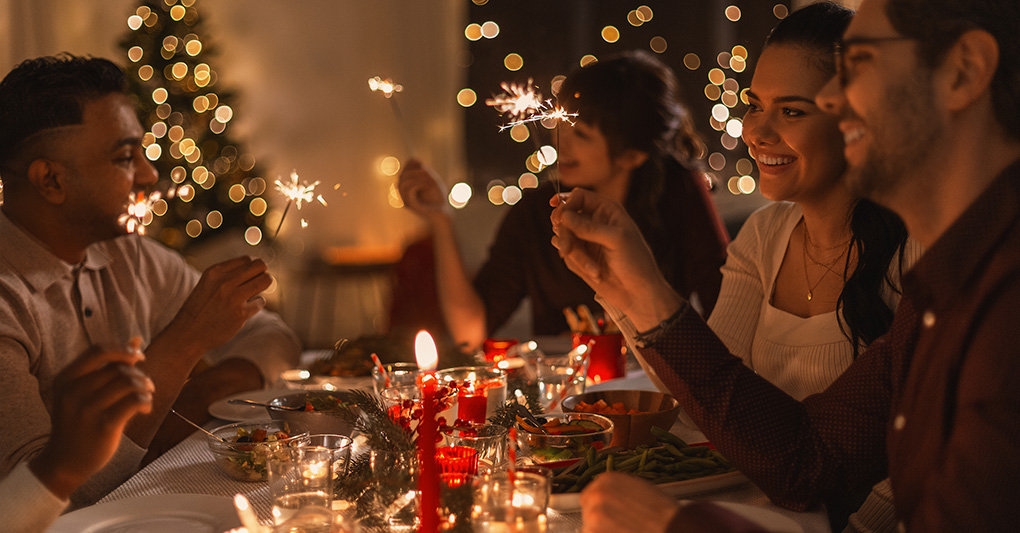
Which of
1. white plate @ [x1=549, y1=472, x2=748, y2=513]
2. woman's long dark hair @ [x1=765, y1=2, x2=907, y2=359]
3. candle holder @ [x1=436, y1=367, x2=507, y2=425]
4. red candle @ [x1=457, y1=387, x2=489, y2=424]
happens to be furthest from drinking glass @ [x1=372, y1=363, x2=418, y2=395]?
woman's long dark hair @ [x1=765, y1=2, x2=907, y2=359]

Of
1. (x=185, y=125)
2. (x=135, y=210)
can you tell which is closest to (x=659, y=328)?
(x=135, y=210)

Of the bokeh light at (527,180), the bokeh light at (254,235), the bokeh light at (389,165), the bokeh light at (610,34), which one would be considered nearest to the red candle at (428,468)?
the bokeh light at (254,235)

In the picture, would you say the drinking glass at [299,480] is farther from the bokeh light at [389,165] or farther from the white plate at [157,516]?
the bokeh light at [389,165]

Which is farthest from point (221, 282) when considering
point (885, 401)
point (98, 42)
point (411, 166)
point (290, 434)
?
point (98, 42)

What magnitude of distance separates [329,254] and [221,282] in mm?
4736

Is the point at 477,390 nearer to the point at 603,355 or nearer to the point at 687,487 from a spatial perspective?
the point at 687,487

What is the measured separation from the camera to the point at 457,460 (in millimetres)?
1141

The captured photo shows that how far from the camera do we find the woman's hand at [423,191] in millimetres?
2635

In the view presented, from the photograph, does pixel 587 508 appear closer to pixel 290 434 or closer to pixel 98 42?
pixel 290 434

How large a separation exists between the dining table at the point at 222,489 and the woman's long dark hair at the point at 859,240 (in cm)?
40

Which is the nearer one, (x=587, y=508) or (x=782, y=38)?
(x=587, y=508)

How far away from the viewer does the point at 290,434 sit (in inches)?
59.3

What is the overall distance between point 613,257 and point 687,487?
0.42 metres

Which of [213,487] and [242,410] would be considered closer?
[213,487]
